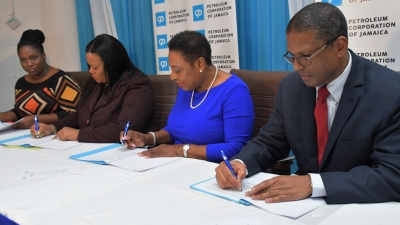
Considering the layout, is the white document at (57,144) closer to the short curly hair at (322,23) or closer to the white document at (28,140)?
the white document at (28,140)

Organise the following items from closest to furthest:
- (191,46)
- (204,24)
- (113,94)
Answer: (191,46) < (113,94) < (204,24)

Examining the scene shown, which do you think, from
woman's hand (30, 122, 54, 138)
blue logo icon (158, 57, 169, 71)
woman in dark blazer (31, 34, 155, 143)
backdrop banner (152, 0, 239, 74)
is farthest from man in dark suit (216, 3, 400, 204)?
blue logo icon (158, 57, 169, 71)

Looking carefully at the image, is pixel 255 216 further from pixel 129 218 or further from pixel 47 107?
pixel 47 107

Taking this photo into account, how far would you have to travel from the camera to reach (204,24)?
2855 mm

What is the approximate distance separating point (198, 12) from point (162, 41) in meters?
0.47

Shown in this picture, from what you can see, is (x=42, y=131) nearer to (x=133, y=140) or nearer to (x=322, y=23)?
(x=133, y=140)

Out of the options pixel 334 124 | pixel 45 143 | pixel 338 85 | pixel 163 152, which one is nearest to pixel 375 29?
pixel 338 85

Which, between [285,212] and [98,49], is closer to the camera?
[285,212]

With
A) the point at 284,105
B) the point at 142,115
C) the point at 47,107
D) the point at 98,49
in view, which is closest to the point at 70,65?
the point at 47,107

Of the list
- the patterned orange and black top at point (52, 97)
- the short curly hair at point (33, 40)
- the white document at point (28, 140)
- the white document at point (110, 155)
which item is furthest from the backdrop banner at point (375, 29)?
the short curly hair at point (33, 40)

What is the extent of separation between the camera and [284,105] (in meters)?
1.55

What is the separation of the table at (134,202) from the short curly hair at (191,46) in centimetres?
63

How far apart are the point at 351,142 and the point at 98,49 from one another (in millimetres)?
1744

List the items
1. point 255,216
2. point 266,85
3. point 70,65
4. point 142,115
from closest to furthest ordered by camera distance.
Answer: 1. point 255,216
2. point 266,85
3. point 142,115
4. point 70,65
